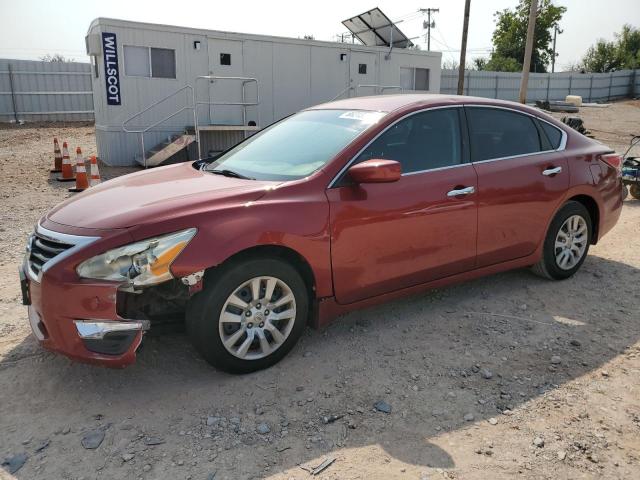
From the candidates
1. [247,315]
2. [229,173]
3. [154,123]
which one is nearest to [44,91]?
[154,123]

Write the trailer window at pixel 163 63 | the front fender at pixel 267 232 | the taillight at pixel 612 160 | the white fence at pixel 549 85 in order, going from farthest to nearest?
the white fence at pixel 549 85 < the trailer window at pixel 163 63 < the taillight at pixel 612 160 < the front fender at pixel 267 232

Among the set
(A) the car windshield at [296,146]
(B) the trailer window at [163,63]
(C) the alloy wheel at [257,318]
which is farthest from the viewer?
(B) the trailer window at [163,63]

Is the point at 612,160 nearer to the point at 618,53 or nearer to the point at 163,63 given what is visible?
the point at 163,63

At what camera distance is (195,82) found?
12.9 meters

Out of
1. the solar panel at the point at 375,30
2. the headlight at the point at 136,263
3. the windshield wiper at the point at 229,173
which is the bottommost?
the headlight at the point at 136,263

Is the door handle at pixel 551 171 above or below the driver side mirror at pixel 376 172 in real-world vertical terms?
below

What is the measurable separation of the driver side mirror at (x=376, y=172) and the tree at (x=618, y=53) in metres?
62.3

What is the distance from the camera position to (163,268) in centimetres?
289

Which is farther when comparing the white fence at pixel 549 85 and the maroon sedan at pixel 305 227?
the white fence at pixel 549 85

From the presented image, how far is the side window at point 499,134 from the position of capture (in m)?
4.20

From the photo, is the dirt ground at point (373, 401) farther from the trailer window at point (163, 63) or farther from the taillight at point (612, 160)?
the trailer window at point (163, 63)

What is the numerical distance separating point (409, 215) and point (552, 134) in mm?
1872

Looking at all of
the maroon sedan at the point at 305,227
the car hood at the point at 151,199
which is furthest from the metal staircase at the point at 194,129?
the car hood at the point at 151,199

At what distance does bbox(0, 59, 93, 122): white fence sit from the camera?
21.5 m
